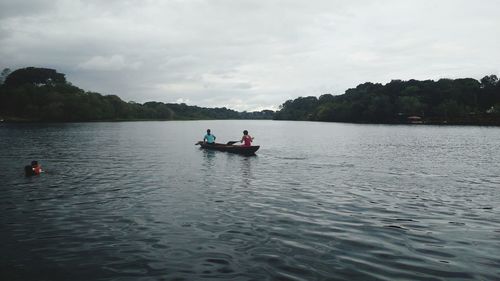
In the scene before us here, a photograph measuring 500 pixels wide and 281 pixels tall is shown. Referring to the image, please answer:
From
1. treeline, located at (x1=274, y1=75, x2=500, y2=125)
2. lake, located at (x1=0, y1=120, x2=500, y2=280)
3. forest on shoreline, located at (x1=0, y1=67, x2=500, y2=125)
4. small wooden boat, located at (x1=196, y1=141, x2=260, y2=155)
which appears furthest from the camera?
treeline, located at (x1=274, y1=75, x2=500, y2=125)

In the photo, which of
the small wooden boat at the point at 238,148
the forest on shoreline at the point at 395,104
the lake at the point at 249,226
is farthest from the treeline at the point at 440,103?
the lake at the point at 249,226

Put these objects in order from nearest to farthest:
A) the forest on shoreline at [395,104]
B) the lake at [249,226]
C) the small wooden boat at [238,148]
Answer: the lake at [249,226], the small wooden boat at [238,148], the forest on shoreline at [395,104]

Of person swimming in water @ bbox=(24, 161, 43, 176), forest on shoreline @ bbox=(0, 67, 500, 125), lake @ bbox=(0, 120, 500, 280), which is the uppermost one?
forest on shoreline @ bbox=(0, 67, 500, 125)

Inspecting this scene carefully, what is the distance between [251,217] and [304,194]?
18.6 feet

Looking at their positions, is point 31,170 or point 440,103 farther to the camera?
point 440,103

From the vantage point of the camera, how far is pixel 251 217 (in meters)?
15.2

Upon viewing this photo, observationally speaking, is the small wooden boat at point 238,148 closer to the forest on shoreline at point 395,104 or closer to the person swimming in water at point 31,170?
the person swimming in water at point 31,170

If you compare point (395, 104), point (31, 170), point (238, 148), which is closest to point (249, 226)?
point (31, 170)

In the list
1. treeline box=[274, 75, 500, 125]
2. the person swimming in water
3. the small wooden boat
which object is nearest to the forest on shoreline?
treeline box=[274, 75, 500, 125]

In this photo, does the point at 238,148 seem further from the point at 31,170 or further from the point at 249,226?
the point at 249,226

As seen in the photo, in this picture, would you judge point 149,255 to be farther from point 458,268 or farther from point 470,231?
point 470,231

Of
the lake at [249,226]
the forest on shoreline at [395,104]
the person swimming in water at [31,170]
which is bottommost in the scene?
the lake at [249,226]

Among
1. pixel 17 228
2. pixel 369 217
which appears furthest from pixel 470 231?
pixel 17 228

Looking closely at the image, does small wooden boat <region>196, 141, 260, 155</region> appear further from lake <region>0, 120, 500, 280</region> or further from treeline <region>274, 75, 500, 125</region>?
treeline <region>274, 75, 500, 125</region>
